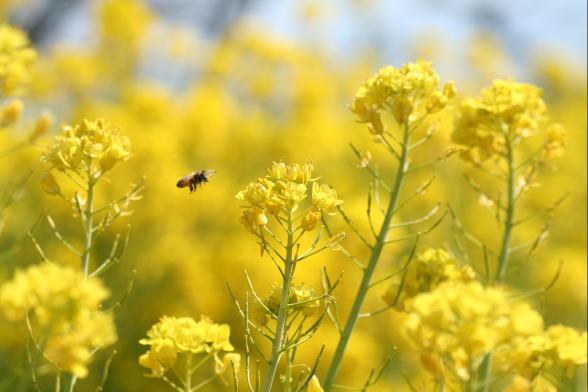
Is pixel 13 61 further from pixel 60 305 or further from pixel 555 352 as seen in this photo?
pixel 555 352

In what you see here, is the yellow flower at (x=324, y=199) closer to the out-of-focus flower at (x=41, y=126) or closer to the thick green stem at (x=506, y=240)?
the thick green stem at (x=506, y=240)

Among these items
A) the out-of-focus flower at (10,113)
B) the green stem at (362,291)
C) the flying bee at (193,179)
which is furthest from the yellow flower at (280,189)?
the out-of-focus flower at (10,113)

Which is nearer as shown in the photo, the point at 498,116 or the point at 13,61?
the point at 498,116

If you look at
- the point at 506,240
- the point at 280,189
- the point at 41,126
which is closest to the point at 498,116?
the point at 506,240

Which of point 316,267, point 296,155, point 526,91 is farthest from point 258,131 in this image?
point 526,91

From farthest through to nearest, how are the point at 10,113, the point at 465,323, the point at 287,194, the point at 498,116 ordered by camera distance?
the point at 10,113
the point at 498,116
the point at 287,194
the point at 465,323

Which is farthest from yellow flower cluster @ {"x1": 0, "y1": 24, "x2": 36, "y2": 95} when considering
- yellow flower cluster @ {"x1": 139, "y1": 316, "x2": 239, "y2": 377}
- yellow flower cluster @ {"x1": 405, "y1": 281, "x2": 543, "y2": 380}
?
yellow flower cluster @ {"x1": 405, "y1": 281, "x2": 543, "y2": 380}

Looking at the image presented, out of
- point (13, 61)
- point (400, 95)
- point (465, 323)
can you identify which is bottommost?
point (465, 323)

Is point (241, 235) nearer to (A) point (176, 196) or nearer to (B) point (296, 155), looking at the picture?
(A) point (176, 196)
